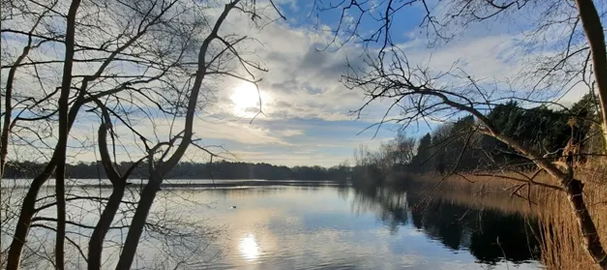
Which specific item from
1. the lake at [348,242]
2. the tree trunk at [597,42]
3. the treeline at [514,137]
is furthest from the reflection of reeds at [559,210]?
the lake at [348,242]

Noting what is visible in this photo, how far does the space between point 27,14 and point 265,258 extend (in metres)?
9.18

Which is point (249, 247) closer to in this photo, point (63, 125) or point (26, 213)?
point (26, 213)

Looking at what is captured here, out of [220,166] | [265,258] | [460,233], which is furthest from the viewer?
[460,233]

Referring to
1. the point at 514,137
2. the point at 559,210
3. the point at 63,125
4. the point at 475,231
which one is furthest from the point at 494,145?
the point at 475,231

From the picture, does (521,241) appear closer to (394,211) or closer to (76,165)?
(394,211)

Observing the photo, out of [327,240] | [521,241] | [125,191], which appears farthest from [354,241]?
[125,191]

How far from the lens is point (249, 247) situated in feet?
40.3

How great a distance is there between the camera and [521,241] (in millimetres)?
13461

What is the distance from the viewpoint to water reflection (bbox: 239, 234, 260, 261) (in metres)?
11.3

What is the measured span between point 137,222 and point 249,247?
898cm

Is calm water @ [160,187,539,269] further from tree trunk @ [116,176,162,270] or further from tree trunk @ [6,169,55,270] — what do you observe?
tree trunk @ [6,169,55,270]

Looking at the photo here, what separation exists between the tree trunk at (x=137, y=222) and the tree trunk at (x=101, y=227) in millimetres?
172

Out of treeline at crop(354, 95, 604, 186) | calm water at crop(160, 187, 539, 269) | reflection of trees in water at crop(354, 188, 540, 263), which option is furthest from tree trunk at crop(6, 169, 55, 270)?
reflection of trees in water at crop(354, 188, 540, 263)

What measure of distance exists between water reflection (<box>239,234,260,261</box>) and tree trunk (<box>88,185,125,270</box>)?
771 centimetres
